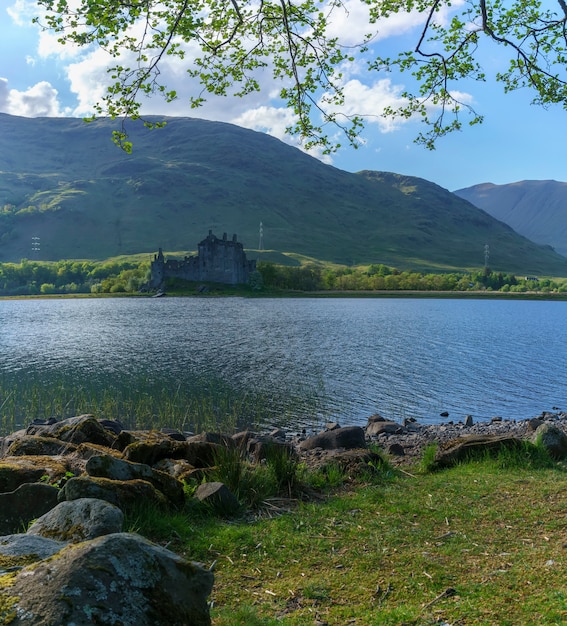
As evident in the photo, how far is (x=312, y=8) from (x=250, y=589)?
486 inches

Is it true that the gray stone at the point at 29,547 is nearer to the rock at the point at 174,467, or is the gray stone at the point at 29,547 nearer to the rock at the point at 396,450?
the rock at the point at 174,467

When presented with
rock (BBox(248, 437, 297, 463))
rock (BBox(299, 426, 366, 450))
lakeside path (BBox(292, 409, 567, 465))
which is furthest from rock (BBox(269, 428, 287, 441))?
rock (BBox(248, 437, 297, 463))

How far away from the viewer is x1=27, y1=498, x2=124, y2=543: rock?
6.59 metres

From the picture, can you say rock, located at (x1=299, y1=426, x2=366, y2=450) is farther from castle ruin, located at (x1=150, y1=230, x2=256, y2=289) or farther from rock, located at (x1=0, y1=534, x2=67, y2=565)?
castle ruin, located at (x1=150, y1=230, x2=256, y2=289)

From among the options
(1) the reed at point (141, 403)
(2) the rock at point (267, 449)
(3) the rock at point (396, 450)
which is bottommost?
(1) the reed at point (141, 403)

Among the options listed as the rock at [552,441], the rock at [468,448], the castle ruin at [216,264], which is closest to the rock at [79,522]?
the rock at [468,448]

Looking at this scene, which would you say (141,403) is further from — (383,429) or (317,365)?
(317,365)

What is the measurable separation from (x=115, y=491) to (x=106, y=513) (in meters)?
1.72

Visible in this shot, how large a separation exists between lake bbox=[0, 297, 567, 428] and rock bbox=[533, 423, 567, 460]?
13113 millimetres

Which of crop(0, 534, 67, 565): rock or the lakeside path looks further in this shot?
the lakeside path

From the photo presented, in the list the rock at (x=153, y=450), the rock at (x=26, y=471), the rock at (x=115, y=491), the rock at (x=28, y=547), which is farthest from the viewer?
the rock at (x=153, y=450)

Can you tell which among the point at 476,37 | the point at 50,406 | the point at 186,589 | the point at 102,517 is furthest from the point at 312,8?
the point at 50,406

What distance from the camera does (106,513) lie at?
6844 mm

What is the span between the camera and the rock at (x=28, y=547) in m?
4.91
